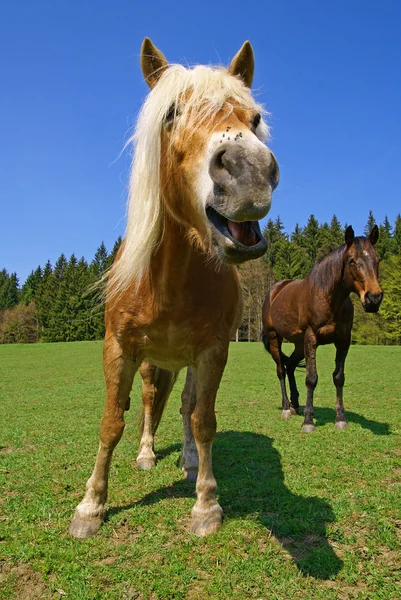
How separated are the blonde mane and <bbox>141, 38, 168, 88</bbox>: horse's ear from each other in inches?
7.9

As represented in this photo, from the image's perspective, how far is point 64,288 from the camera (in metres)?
57.6

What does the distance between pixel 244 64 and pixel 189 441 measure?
348cm

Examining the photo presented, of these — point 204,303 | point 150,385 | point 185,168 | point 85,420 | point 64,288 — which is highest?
point 64,288

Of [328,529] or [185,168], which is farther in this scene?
[328,529]

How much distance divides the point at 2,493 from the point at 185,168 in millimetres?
3386

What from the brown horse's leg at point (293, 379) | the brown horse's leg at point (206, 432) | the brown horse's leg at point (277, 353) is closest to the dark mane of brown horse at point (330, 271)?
the brown horse's leg at point (293, 379)

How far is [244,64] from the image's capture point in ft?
8.92

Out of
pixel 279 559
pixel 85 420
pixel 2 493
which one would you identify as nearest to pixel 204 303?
pixel 279 559

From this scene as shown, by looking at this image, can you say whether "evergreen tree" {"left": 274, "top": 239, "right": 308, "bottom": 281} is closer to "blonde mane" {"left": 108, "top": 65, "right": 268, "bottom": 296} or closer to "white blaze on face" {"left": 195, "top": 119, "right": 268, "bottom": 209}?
"blonde mane" {"left": 108, "top": 65, "right": 268, "bottom": 296}

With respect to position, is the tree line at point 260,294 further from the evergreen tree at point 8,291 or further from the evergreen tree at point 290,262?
the evergreen tree at point 8,291

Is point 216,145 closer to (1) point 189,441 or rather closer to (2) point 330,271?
(1) point 189,441

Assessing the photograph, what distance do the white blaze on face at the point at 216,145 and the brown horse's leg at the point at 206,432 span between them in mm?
1335

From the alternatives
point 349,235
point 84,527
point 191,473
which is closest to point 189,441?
point 191,473

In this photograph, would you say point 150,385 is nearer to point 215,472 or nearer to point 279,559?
point 215,472
